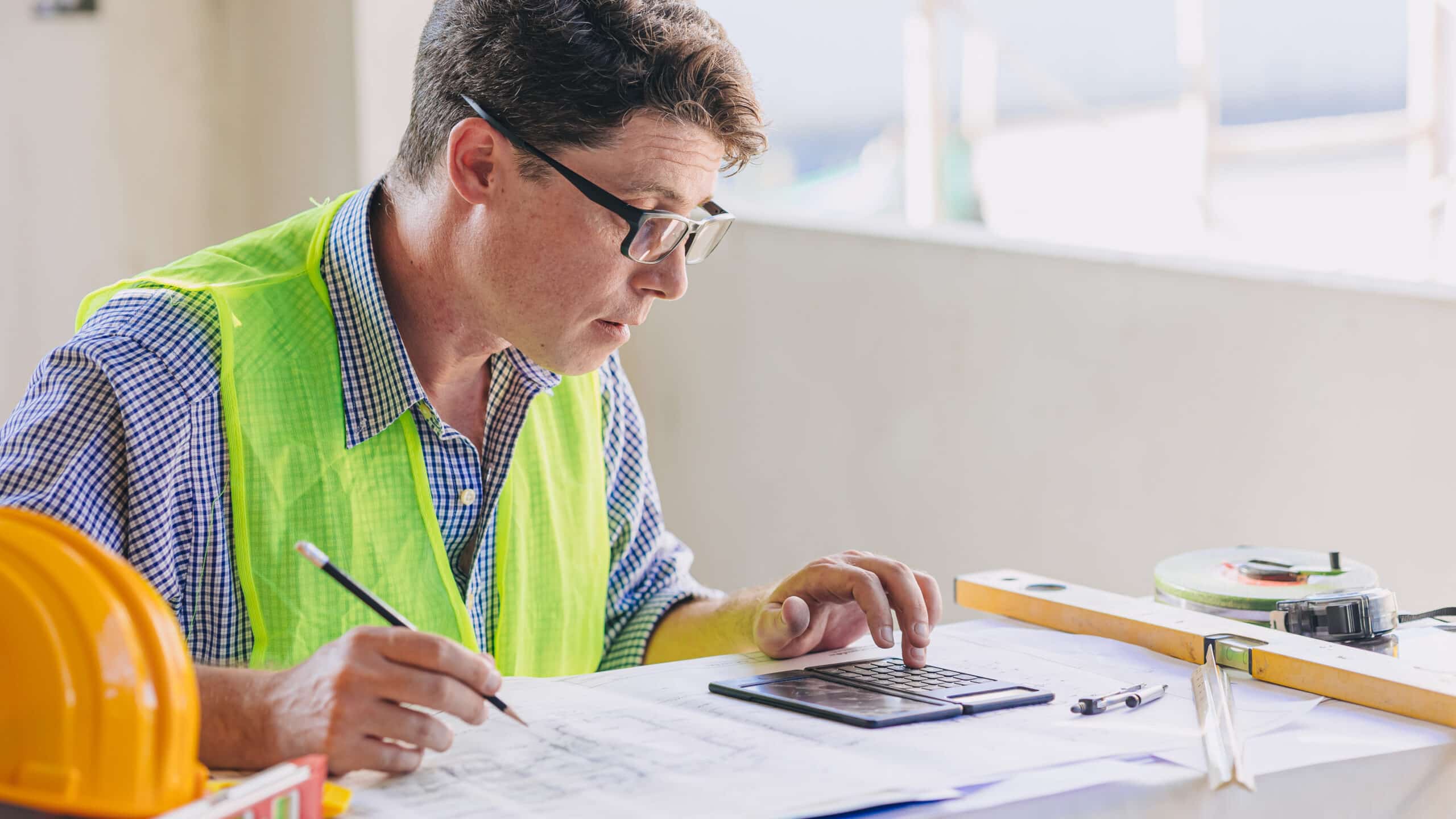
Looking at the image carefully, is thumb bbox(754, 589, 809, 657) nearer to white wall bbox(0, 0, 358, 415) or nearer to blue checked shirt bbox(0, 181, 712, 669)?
blue checked shirt bbox(0, 181, 712, 669)

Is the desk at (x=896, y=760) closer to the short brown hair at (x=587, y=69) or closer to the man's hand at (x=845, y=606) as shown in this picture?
the man's hand at (x=845, y=606)

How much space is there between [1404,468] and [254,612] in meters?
1.71

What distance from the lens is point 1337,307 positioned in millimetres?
2225

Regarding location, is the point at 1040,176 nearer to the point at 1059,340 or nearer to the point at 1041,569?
the point at 1059,340

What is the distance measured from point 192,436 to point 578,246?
16.4 inches

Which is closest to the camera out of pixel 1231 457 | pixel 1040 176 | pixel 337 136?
pixel 1231 457

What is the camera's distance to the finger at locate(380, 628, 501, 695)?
977mm

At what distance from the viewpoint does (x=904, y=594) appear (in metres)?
1.34

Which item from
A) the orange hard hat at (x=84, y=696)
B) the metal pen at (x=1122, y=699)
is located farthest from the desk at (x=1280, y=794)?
the orange hard hat at (x=84, y=696)

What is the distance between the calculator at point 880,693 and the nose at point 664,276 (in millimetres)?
429

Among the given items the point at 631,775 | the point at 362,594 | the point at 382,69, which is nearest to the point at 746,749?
the point at 631,775

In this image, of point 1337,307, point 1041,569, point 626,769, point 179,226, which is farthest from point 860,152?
point 626,769

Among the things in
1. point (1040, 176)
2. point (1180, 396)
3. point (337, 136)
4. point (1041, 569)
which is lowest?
point (1041, 569)

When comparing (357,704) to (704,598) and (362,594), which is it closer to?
(362,594)
